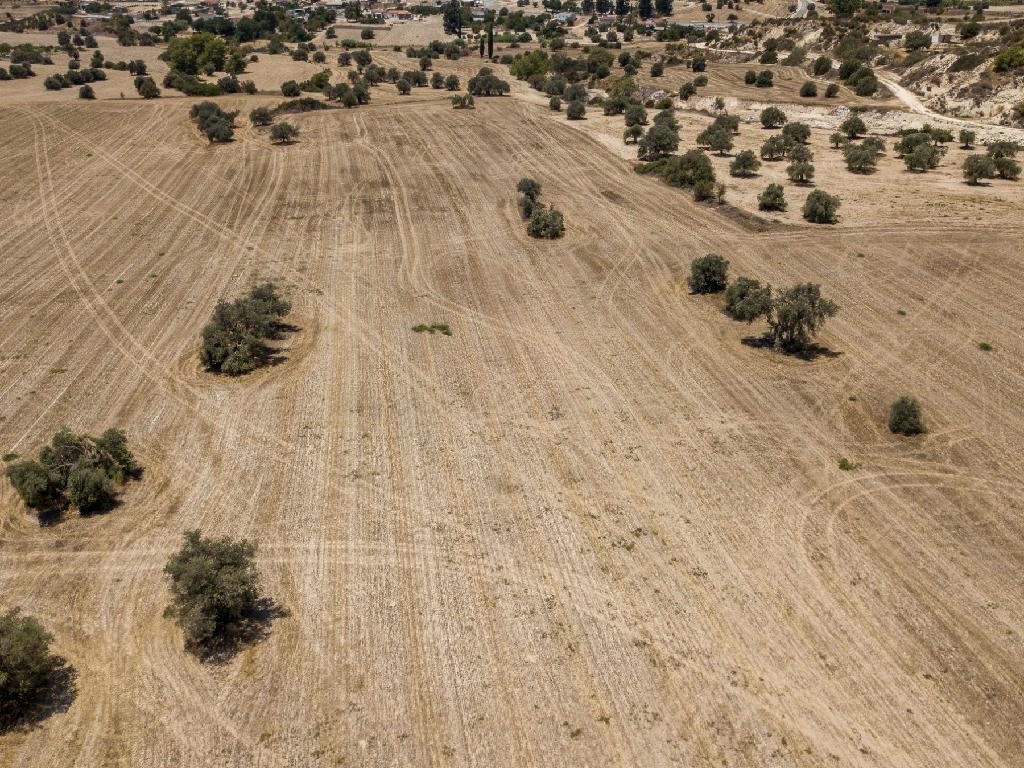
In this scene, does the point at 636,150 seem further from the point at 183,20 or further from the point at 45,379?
the point at 183,20

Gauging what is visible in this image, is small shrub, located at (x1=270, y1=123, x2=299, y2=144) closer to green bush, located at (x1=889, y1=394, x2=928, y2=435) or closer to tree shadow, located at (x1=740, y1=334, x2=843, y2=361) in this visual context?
tree shadow, located at (x1=740, y1=334, x2=843, y2=361)

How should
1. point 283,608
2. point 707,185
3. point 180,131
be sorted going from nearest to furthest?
point 283,608
point 707,185
point 180,131

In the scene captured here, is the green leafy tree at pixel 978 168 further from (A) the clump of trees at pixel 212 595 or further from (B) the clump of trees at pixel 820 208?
(A) the clump of trees at pixel 212 595

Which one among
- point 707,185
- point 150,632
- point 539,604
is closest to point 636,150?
point 707,185

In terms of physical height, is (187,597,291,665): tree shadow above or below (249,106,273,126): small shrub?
below

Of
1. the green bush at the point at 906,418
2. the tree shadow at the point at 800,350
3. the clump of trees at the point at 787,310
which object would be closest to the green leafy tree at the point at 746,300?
the clump of trees at the point at 787,310

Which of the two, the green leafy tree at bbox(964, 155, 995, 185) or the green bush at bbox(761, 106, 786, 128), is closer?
the green leafy tree at bbox(964, 155, 995, 185)

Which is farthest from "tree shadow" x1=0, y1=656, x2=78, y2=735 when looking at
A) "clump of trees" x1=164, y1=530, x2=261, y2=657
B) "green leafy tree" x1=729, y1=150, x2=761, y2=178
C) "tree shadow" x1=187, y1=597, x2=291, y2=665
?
"green leafy tree" x1=729, y1=150, x2=761, y2=178
